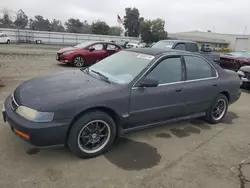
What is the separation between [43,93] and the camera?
120 inches

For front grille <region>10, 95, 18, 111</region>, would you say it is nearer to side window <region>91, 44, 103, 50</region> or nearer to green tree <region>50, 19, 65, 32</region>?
side window <region>91, 44, 103, 50</region>

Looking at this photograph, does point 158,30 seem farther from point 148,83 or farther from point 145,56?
point 148,83

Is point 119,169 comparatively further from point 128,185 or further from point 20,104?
point 20,104

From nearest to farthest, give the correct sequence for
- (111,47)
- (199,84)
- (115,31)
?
(199,84)
(111,47)
(115,31)

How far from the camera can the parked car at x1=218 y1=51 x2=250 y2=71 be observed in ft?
38.4

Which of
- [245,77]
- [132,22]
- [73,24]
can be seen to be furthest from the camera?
[73,24]

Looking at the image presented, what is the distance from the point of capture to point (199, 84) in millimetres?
4160

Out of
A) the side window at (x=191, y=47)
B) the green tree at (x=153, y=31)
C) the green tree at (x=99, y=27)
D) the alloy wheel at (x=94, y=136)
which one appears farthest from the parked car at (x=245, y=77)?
the green tree at (x=99, y=27)

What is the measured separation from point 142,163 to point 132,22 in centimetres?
5823

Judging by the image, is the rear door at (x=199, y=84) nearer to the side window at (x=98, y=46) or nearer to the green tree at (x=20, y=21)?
the side window at (x=98, y=46)

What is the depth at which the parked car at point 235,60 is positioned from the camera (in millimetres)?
11711

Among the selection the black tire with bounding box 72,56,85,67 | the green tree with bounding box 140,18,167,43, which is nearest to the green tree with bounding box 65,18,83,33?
the green tree with bounding box 140,18,167,43

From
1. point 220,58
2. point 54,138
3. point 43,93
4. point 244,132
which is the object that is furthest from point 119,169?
point 220,58

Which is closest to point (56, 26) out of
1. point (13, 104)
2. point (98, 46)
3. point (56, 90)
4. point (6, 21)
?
point (6, 21)
